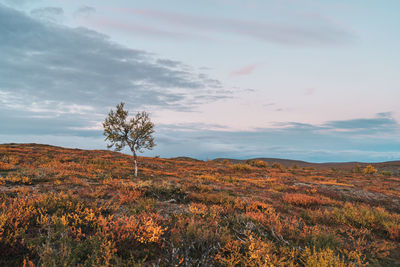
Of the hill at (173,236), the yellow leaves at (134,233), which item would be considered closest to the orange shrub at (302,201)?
the hill at (173,236)

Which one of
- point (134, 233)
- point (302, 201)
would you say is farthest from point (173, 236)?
point (302, 201)

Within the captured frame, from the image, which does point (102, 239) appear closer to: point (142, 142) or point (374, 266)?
point (374, 266)

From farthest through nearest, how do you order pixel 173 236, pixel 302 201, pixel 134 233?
1. pixel 302 201
2. pixel 173 236
3. pixel 134 233

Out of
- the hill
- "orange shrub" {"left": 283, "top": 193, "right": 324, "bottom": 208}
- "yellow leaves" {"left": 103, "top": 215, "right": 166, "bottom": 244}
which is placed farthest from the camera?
"orange shrub" {"left": 283, "top": 193, "right": 324, "bottom": 208}

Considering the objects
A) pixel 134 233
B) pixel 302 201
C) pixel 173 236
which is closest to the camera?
pixel 134 233

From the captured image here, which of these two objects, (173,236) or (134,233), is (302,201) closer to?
(173,236)

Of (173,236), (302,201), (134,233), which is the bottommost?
(302,201)

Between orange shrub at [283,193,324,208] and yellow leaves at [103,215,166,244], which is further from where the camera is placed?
orange shrub at [283,193,324,208]

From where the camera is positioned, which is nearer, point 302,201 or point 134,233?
point 134,233

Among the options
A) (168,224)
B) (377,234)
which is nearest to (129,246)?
(168,224)

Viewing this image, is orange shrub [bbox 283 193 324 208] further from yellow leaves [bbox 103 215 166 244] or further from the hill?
yellow leaves [bbox 103 215 166 244]

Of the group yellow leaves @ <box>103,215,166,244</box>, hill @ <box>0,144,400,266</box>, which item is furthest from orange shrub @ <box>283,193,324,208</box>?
yellow leaves @ <box>103,215,166,244</box>

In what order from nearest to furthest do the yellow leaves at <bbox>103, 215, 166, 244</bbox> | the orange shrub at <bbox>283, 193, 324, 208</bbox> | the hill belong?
the hill → the yellow leaves at <bbox>103, 215, 166, 244</bbox> → the orange shrub at <bbox>283, 193, 324, 208</bbox>

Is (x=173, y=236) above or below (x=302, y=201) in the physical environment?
above
